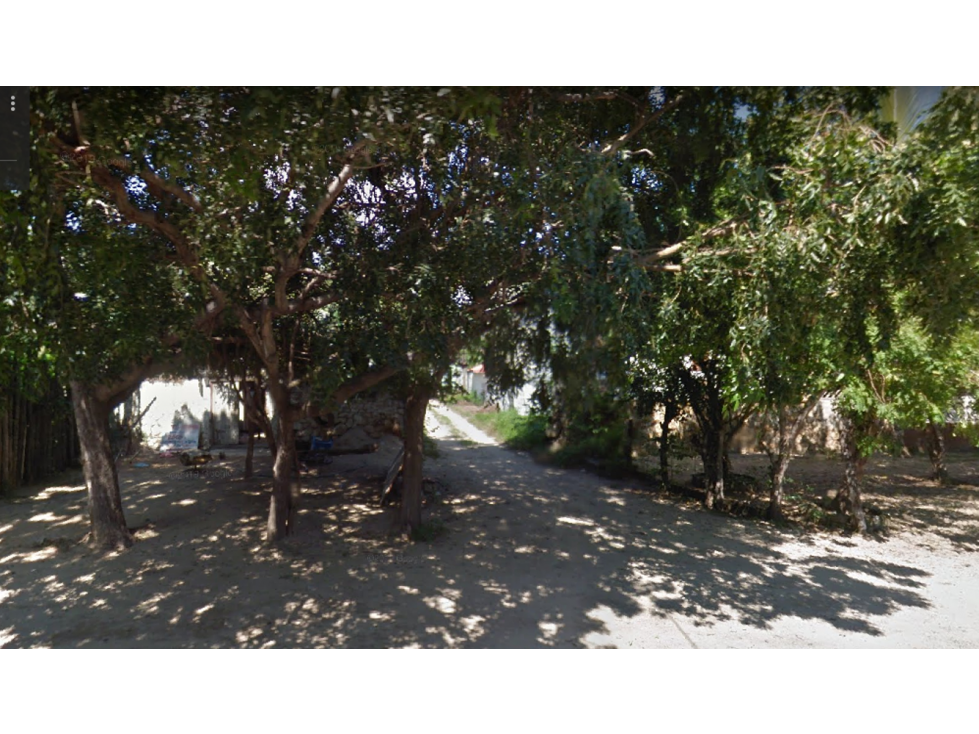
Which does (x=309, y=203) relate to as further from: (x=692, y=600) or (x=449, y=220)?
(x=692, y=600)

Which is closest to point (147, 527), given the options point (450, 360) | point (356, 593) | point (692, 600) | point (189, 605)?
point (189, 605)

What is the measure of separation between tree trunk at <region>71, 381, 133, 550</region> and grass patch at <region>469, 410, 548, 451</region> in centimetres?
810

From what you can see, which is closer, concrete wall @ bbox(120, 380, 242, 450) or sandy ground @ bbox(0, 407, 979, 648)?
sandy ground @ bbox(0, 407, 979, 648)

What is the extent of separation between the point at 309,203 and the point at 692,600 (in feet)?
16.6

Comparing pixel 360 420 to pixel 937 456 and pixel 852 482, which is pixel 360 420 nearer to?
pixel 852 482

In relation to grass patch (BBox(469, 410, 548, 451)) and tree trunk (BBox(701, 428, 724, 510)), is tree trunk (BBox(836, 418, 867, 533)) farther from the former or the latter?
grass patch (BBox(469, 410, 548, 451))

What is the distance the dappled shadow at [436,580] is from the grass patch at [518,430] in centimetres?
537

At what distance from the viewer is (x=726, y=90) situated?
4.21m

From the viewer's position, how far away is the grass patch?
15.9 metres

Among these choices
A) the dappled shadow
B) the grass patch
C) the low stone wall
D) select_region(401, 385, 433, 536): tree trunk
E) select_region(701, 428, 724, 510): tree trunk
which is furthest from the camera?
the grass patch

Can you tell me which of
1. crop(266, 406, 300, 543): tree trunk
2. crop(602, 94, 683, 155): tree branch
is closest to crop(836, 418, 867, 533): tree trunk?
crop(602, 94, 683, 155): tree branch

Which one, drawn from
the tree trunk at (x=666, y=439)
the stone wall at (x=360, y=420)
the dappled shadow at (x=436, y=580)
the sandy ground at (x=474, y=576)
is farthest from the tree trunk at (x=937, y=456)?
the stone wall at (x=360, y=420)

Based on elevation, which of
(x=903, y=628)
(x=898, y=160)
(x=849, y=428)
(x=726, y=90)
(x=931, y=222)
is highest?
(x=726, y=90)

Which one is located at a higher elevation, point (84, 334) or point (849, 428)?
point (84, 334)
